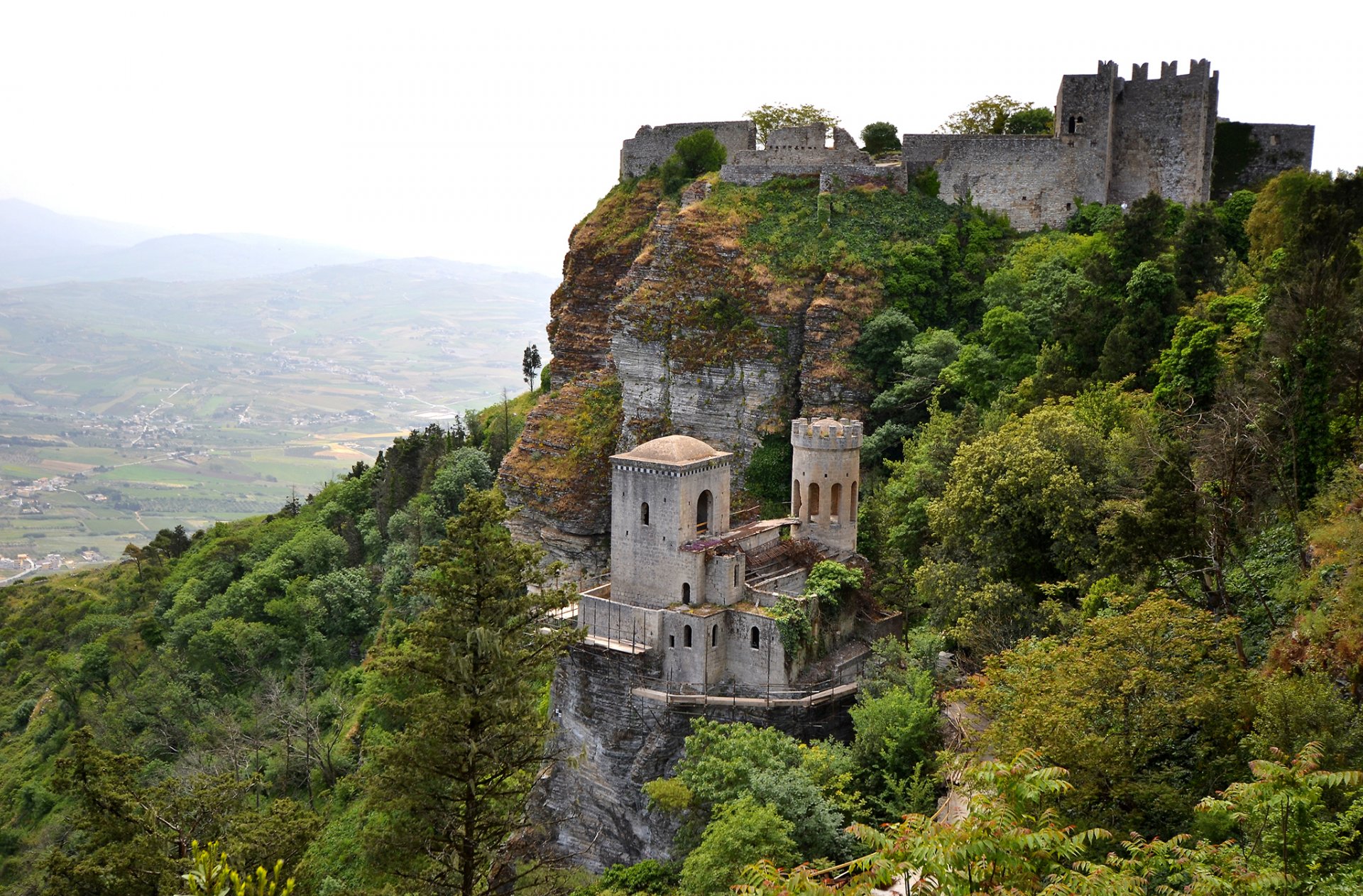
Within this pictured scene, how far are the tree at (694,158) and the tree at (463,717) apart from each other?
3859 centimetres

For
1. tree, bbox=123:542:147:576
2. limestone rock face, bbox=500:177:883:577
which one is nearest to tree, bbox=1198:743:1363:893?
limestone rock face, bbox=500:177:883:577

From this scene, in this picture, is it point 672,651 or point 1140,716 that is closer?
point 1140,716

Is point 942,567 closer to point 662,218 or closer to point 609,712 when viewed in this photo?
point 609,712

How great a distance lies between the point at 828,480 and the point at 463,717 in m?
18.2

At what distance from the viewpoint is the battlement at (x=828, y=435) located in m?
36.5

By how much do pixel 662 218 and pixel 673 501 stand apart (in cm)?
2371

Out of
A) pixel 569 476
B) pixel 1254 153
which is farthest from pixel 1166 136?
pixel 569 476

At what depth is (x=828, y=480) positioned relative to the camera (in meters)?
36.9

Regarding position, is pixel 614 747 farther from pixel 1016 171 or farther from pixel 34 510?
pixel 34 510

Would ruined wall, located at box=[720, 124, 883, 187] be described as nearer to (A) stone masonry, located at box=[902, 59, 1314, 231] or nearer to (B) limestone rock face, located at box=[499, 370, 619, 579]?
(A) stone masonry, located at box=[902, 59, 1314, 231]

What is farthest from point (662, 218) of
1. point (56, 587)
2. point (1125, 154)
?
point (56, 587)

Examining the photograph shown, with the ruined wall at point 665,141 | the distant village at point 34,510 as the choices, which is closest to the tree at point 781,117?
the ruined wall at point 665,141

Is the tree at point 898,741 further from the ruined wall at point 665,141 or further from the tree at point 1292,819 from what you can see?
the ruined wall at point 665,141

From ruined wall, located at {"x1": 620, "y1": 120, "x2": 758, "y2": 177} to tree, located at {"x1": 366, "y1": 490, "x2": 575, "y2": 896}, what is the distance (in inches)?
1553
